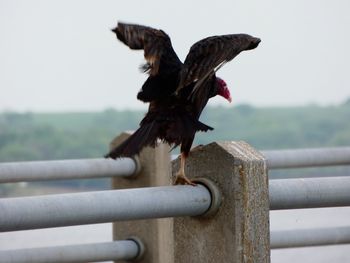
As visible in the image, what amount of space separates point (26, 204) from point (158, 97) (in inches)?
57.4

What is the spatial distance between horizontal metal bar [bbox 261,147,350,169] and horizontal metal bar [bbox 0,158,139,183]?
0.65 m

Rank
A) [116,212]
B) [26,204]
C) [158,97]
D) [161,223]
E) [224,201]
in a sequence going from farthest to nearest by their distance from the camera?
1. [161,223]
2. [158,97]
3. [224,201]
4. [116,212]
5. [26,204]

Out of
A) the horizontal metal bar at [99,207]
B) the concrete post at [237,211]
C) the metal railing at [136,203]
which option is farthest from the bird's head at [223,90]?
the horizontal metal bar at [99,207]

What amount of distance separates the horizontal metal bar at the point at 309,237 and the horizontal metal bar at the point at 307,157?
407 mm

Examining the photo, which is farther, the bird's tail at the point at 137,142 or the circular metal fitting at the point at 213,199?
the bird's tail at the point at 137,142

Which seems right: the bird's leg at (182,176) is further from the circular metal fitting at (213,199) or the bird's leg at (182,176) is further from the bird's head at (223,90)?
the bird's head at (223,90)

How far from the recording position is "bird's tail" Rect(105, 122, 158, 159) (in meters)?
2.70

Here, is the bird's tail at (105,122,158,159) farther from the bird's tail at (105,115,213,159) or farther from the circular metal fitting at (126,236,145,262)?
the circular metal fitting at (126,236,145,262)

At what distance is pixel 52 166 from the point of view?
13.5ft

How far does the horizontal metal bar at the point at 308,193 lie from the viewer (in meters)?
2.34

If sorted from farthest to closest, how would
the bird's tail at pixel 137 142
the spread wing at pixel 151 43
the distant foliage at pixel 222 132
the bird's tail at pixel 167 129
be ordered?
the distant foliage at pixel 222 132, the spread wing at pixel 151 43, the bird's tail at pixel 167 129, the bird's tail at pixel 137 142

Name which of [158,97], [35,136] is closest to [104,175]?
[158,97]

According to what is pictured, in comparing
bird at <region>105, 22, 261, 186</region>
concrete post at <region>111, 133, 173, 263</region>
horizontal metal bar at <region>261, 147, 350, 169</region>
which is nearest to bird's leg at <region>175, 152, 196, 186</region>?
bird at <region>105, 22, 261, 186</region>

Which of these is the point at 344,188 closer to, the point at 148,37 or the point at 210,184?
the point at 210,184
